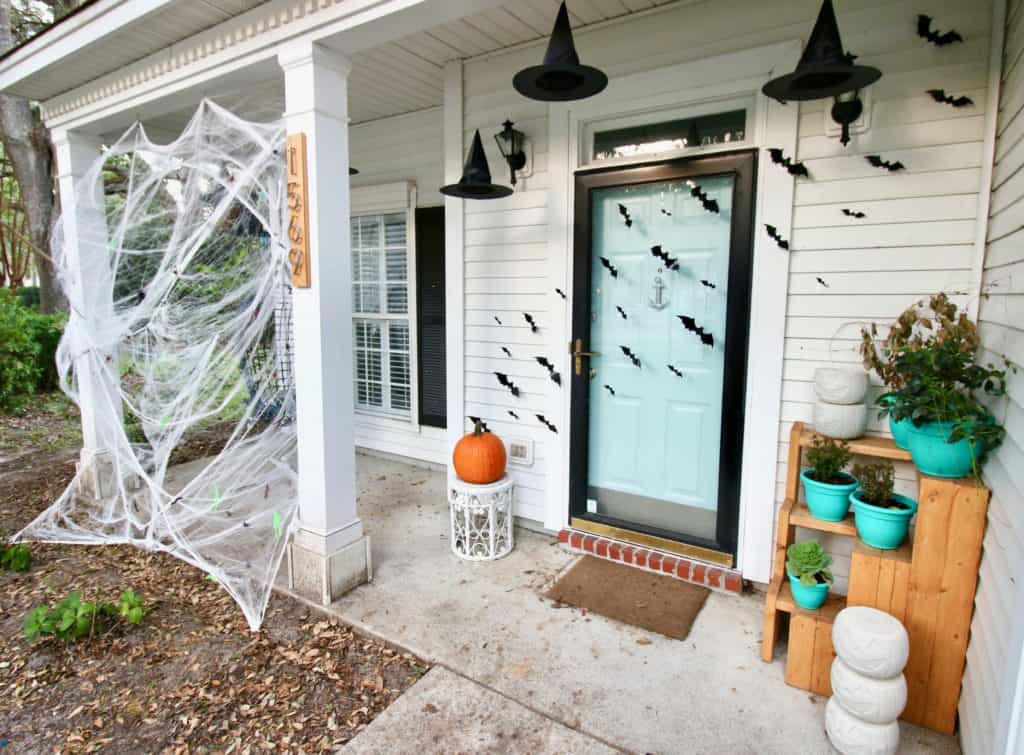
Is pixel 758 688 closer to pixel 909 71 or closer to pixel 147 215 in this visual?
pixel 909 71

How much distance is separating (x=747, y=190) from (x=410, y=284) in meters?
2.65

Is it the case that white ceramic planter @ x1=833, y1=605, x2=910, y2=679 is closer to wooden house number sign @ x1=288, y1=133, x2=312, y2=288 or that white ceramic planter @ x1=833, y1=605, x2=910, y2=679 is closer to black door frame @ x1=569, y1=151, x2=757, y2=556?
black door frame @ x1=569, y1=151, x2=757, y2=556

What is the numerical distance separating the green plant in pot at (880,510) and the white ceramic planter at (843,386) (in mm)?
281

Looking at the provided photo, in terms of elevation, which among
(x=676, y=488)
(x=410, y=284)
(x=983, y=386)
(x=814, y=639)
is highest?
(x=410, y=284)

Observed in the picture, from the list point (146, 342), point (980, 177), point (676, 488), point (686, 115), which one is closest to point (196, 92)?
point (146, 342)

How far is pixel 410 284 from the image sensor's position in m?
4.35

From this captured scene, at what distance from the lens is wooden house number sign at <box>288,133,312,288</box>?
7.72ft

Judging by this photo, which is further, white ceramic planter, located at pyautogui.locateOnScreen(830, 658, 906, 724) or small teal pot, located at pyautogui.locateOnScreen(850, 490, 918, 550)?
small teal pot, located at pyautogui.locateOnScreen(850, 490, 918, 550)

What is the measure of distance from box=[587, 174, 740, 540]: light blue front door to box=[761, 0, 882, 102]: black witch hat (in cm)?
70

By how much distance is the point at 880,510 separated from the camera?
1871mm

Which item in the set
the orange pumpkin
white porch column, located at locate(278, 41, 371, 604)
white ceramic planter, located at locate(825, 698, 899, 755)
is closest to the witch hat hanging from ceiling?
white porch column, located at locate(278, 41, 371, 604)

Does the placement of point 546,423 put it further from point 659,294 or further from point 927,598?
point 927,598

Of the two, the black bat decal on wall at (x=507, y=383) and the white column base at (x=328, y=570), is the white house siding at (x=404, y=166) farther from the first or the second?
the white column base at (x=328, y=570)

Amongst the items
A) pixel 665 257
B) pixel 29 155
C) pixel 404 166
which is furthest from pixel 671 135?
pixel 29 155
